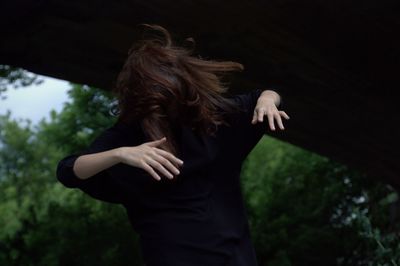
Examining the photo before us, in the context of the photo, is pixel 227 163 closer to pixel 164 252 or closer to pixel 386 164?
pixel 164 252

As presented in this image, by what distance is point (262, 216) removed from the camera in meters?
13.3

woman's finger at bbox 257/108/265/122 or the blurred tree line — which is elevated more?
woman's finger at bbox 257/108/265/122

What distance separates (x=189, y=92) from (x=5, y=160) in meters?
30.5

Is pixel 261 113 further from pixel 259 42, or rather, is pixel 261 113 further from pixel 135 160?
pixel 259 42

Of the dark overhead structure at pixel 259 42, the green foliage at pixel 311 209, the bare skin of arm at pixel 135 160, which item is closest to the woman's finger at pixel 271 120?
the bare skin of arm at pixel 135 160

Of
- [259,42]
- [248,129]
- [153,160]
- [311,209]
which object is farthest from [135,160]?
[311,209]

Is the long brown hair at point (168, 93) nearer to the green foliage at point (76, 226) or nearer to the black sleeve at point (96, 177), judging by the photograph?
the black sleeve at point (96, 177)

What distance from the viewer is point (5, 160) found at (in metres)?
31.8

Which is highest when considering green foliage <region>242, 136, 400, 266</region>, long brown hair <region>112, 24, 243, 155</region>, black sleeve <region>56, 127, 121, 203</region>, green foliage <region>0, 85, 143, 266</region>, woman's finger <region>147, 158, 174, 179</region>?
long brown hair <region>112, 24, 243, 155</region>

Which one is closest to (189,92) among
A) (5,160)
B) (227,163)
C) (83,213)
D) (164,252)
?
(227,163)

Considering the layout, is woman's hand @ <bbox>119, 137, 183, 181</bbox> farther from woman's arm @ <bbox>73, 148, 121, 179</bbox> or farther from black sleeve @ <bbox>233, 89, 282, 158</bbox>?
black sleeve @ <bbox>233, 89, 282, 158</bbox>

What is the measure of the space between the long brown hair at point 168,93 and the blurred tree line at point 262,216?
7430mm

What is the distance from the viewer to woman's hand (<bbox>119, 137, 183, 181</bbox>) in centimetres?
221

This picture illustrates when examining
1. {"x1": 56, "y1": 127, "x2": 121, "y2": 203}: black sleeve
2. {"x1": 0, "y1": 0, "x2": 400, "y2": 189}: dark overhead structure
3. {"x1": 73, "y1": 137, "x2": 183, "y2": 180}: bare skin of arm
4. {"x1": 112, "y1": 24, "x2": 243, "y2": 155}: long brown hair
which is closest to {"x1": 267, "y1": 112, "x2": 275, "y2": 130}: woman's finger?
{"x1": 112, "y1": 24, "x2": 243, "y2": 155}: long brown hair
